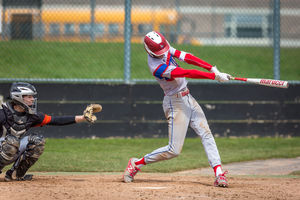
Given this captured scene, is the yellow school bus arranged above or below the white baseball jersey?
above

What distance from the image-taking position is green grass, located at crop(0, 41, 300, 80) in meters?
12.0

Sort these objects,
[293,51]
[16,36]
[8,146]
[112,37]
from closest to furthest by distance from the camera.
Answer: [8,146]
[16,36]
[112,37]
[293,51]

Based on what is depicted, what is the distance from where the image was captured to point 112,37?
40.5 ft

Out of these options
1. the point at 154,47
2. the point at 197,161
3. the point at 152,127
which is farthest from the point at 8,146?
the point at 152,127

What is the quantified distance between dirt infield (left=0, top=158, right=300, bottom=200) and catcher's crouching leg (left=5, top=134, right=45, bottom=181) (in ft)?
0.54

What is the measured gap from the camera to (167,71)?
5.86 metres

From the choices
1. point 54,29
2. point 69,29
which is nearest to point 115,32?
point 69,29

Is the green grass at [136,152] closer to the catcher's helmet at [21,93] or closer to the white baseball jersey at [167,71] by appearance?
the catcher's helmet at [21,93]

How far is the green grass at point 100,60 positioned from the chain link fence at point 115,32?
25 mm

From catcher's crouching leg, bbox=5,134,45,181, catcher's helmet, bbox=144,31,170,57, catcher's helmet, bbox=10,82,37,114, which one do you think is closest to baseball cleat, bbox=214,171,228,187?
catcher's helmet, bbox=144,31,170,57

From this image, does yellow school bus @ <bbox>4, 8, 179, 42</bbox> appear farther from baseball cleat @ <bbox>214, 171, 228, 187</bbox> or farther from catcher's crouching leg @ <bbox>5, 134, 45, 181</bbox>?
baseball cleat @ <bbox>214, 171, 228, 187</bbox>

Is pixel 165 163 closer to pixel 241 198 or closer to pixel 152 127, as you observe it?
pixel 152 127

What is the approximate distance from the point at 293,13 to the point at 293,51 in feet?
12.7

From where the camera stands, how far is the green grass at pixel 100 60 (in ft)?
39.3
